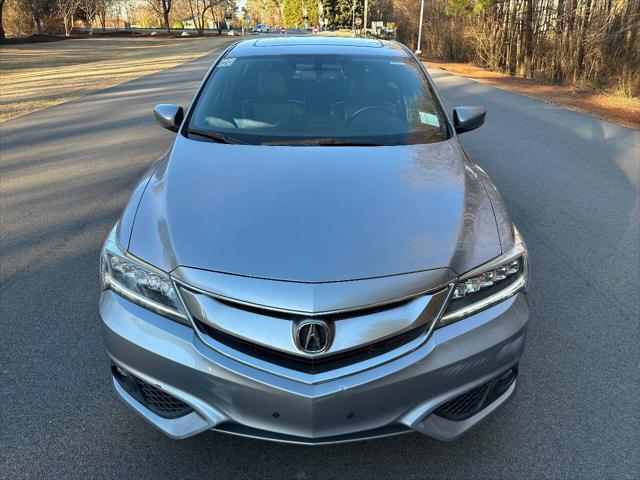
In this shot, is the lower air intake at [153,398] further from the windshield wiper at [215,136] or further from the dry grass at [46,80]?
the dry grass at [46,80]

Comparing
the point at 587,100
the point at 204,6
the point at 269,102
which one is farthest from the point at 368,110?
the point at 204,6

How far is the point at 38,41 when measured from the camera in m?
44.2

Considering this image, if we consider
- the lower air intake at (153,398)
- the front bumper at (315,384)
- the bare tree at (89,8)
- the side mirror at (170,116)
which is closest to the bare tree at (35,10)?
the bare tree at (89,8)

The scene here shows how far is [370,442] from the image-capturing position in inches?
95.6

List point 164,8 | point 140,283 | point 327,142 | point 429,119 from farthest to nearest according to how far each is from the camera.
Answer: point 164,8 → point 429,119 → point 327,142 → point 140,283

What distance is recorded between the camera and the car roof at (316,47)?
4035 mm

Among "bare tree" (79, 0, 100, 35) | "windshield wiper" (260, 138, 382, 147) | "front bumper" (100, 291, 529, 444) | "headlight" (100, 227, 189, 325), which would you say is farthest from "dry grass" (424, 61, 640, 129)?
"bare tree" (79, 0, 100, 35)

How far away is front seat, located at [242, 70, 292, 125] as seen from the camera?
348cm

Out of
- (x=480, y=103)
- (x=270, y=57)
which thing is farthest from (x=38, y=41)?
(x=270, y=57)

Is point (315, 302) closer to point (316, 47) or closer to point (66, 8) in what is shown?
point (316, 47)

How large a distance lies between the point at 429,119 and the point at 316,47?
124 cm

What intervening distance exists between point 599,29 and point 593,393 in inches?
712

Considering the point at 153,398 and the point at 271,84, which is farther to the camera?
the point at 271,84

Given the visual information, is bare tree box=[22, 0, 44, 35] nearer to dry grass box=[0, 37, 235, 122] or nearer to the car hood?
dry grass box=[0, 37, 235, 122]
